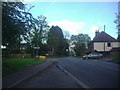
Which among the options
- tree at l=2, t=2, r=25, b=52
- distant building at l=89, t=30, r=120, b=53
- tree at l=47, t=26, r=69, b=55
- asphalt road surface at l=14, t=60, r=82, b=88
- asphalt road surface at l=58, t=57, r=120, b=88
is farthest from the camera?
tree at l=47, t=26, r=69, b=55

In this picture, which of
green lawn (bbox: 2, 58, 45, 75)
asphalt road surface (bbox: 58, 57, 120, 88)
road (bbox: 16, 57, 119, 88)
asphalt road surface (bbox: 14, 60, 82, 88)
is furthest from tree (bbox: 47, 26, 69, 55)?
asphalt road surface (bbox: 14, 60, 82, 88)

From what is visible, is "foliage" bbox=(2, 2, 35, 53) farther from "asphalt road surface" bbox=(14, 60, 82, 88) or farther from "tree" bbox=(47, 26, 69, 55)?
"tree" bbox=(47, 26, 69, 55)

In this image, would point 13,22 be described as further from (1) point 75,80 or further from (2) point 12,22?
(1) point 75,80

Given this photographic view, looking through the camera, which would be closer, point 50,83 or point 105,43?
point 50,83

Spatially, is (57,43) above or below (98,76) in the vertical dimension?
above

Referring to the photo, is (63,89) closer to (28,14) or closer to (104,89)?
(104,89)

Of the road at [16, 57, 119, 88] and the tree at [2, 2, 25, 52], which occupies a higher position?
the tree at [2, 2, 25, 52]

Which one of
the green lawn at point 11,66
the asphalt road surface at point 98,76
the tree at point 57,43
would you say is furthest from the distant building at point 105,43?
the asphalt road surface at point 98,76

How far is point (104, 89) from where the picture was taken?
794cm

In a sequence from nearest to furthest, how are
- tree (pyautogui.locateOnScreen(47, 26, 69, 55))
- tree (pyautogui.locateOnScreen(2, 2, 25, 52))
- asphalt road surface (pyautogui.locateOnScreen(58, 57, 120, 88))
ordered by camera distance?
asphalt road surface (pyautogui.locateOnScreen(58, 57, 120, 88)) < tree (pyautogui.locateOnScreen(2, 2, 25, 52)) < tree (pyautogui.locateOnScreen(47, 26, 69, 55))

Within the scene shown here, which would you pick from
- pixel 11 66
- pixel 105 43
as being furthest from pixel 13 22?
pixel 105 43

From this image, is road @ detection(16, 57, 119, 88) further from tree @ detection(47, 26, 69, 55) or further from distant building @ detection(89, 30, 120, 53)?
tree @ detection(47, 26, 69, 55)

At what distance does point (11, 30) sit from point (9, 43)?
265 centimetres

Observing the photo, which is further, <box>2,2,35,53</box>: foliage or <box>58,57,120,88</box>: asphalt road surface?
<box>2,2,35,53</box>: foliage
